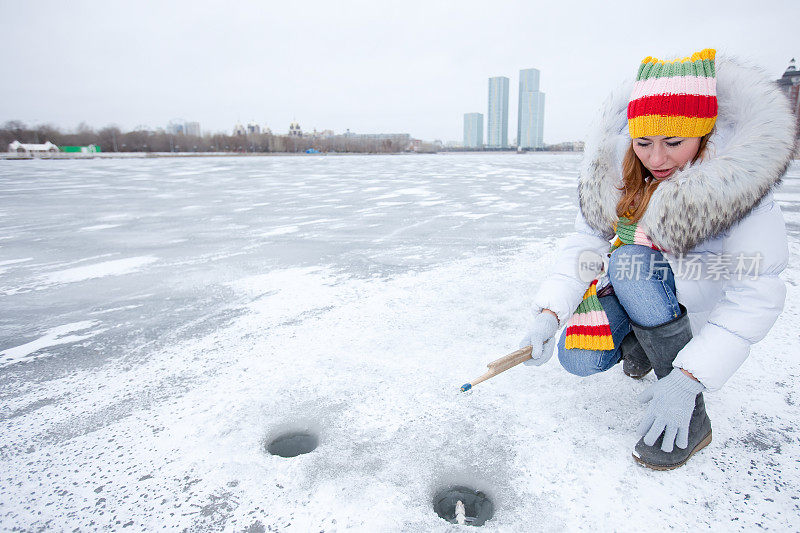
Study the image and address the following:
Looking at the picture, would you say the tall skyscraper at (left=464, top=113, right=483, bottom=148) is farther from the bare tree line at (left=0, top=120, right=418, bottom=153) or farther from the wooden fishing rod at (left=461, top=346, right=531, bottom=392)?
the wooden fishing rod at (left=461, top=346, right=531, bottom=392)

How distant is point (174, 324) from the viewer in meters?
2.31

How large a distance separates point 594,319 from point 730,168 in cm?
55

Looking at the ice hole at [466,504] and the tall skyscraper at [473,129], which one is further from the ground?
the tall skyscraper at [473,129]

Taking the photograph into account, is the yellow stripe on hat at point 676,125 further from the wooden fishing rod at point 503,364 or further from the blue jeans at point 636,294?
the wooden fishing rod at point 503,364

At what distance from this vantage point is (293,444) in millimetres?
1418

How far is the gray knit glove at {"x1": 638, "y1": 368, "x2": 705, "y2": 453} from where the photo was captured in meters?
1.22

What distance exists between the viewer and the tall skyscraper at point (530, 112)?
474 feet

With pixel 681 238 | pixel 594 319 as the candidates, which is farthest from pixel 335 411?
pixel 681 238

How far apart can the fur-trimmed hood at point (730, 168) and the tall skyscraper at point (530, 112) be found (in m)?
148

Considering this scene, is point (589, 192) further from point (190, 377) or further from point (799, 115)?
point (190, 377)

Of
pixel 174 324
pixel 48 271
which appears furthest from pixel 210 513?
pixel 48 271

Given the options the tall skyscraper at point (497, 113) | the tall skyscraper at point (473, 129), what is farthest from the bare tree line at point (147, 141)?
the tall skyscraper at point (473, 129)

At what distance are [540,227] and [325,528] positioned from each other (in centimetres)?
402

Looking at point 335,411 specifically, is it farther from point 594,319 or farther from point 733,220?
point 733,220
